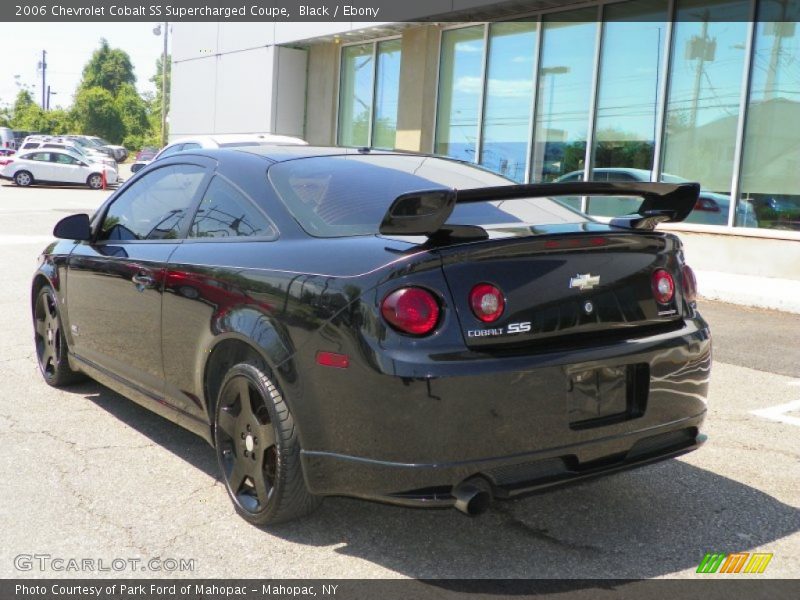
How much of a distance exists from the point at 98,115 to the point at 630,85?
83999 mm

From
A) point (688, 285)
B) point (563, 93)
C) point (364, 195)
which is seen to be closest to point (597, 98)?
point (563, 93)

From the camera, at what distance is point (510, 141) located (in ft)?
51.4

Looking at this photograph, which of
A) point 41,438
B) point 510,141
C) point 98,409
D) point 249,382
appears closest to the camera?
point 249,382

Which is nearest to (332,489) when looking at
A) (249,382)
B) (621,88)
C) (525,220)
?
(249,382)

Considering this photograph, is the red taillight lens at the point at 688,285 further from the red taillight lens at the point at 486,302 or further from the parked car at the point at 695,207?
the parked car at the point at 695,207

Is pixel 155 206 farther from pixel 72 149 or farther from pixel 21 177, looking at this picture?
pixel 72 149

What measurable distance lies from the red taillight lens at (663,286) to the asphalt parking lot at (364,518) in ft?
2.42

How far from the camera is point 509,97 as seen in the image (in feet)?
51.3

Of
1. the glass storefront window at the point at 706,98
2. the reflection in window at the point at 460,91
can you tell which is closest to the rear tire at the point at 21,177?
the reflection in window at the point at 460,91

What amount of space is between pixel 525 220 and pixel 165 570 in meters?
1.95

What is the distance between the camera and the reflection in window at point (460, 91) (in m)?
16.3

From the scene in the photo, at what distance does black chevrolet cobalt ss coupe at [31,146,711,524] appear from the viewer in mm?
2883

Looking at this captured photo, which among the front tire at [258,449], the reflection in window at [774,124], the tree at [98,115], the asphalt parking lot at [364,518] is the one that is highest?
the tree at [98,115]

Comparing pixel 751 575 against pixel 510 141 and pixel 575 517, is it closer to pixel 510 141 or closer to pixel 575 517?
pixel 575 517
